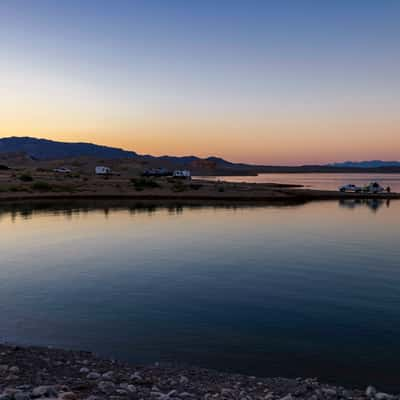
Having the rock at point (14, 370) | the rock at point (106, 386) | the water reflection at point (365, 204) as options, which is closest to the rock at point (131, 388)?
the rock at point (106, 386)

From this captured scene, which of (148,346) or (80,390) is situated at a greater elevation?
(80,390)

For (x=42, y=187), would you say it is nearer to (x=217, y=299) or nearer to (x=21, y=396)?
(x=217, y=299)

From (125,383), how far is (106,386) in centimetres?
53

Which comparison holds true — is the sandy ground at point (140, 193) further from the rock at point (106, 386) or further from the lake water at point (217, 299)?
the rock at point (106, 386)

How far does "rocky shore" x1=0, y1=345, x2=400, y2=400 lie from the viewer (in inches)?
284

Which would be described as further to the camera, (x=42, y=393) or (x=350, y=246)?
(x=350, y=246)

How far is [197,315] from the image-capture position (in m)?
13.9

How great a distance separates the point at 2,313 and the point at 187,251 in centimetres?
1324

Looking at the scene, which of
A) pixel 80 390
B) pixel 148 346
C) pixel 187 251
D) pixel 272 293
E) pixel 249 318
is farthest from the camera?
pixel 187 251

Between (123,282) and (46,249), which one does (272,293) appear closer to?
(123,282)

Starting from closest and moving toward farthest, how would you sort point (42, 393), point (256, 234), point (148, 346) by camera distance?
point (42, 393) → point (148, 346) → point (256, 234)

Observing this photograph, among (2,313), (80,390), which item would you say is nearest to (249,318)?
(80,390)

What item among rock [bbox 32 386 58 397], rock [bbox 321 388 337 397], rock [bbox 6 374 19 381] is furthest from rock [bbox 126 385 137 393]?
rock [bbox 321 388 337 397]

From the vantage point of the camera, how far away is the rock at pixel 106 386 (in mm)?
7383
